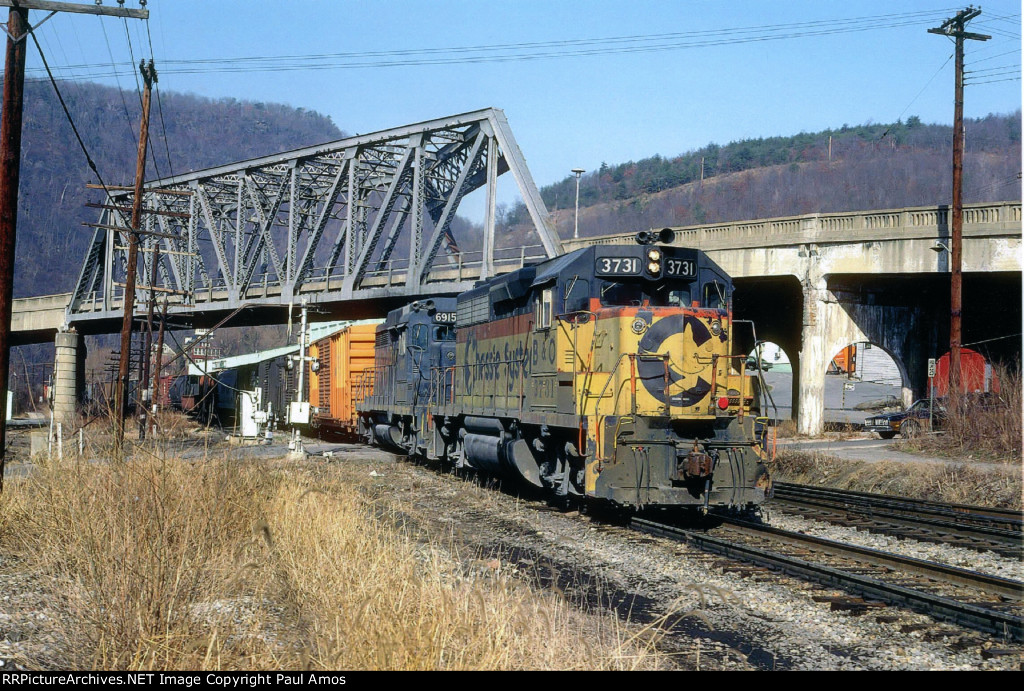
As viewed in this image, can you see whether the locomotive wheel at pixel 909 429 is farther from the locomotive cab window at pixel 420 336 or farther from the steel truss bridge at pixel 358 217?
the locomotive cab window at pixel 420 336

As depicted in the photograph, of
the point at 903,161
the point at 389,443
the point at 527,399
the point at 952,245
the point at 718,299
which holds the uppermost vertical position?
the point at 903,161

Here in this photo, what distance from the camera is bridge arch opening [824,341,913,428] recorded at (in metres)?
49.4

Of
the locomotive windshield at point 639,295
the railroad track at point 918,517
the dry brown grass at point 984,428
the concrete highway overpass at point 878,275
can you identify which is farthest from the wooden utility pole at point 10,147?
the dry brown grass at point 984,428

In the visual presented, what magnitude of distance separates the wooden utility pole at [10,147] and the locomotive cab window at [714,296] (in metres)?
9.09

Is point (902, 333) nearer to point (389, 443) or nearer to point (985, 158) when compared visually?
point (389, 443)

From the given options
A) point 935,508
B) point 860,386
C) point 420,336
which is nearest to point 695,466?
point 935,508

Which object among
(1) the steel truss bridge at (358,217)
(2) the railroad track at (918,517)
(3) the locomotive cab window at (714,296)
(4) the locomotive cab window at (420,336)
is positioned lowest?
(2) the railroad track at (918,517)

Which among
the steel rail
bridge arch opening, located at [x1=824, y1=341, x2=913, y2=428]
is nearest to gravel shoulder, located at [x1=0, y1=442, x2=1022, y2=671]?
the steel rail

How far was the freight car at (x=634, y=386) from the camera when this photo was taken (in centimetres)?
1098

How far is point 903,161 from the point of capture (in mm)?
116250

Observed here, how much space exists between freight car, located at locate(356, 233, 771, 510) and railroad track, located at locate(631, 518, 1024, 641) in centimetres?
67

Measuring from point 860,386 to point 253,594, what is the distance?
57557 mm
